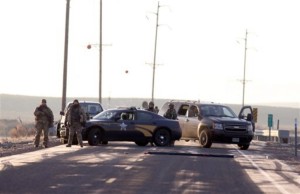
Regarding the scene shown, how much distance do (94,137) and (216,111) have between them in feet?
19.5

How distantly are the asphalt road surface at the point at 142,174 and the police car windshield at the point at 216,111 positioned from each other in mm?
8998

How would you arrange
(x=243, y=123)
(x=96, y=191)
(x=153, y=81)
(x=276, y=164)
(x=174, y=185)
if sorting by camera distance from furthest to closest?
(x=153, y=81) < (x=243, y=123) < (x=276, y=164) < (x=174, y=185) < (x=96, y=191)

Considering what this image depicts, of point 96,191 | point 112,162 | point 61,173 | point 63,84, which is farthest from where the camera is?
point 63,84

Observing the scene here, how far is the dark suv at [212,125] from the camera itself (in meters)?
40.1

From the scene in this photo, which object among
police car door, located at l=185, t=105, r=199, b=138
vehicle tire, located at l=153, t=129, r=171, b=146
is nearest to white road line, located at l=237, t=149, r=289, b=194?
vehicle tire, located at l=153, t=129, r=171, b=146

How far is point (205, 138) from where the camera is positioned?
40688mm

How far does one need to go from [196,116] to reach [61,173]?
1994cm

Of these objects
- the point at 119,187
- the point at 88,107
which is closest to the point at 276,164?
the point at 119,187

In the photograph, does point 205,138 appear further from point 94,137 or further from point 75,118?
point 75,118

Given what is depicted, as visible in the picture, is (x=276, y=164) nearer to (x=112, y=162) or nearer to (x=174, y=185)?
(x=112, y=162)

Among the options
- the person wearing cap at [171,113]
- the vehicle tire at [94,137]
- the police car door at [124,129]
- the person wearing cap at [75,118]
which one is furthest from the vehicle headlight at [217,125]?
the person wearing cap at [75,118]

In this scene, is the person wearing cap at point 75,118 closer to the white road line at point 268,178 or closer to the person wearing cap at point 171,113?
the person wearing cap at point 171,113

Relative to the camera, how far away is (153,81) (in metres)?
86.6

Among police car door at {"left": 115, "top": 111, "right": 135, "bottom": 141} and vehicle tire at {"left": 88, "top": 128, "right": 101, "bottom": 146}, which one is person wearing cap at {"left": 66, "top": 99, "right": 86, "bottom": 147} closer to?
vehicle tire at {"left": 88, "top": 128, "right": 101, "bottom": 146}
